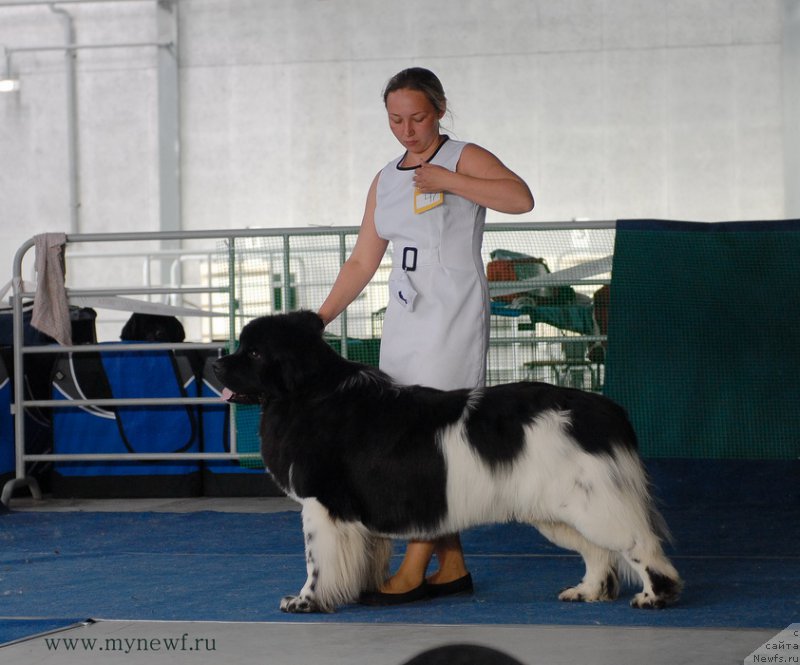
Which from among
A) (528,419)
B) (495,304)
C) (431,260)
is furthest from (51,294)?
(528,419)

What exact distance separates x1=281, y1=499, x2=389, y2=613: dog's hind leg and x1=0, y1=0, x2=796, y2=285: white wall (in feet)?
35.1

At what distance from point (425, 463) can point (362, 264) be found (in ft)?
2.71

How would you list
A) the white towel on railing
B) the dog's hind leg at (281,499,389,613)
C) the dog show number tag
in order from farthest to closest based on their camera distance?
the white towel on railing
the dog show number tag
the dog's hind leg at (281,499,389,613)

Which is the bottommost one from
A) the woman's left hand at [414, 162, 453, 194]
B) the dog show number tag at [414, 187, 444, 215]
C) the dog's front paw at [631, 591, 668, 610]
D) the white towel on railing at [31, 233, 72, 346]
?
the dog's front paw at [631, 591, 668, 610]

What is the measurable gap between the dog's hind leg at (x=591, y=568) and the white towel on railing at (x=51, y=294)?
12.1 ft

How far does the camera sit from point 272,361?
10.6 feet

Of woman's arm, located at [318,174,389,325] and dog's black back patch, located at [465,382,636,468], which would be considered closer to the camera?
dog's black back patch, located at [465,382,636,468]

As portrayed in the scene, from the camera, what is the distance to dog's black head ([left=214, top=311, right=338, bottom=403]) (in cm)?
323

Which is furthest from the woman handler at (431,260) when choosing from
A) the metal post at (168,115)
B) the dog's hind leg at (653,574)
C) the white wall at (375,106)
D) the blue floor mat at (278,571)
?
the metal post at (168,115)

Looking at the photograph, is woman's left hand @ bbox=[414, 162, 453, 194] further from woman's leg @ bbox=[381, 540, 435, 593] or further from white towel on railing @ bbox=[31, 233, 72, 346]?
white towel on railing @ bbox=[31, 233, 72, 346]

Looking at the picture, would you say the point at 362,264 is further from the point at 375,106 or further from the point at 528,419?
the point at 375,106

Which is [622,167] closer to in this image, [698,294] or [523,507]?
[698,294]

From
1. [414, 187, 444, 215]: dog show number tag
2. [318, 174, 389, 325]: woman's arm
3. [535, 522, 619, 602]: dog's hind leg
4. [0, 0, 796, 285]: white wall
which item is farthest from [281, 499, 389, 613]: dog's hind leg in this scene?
[0, 0, 796, 285]: white wall

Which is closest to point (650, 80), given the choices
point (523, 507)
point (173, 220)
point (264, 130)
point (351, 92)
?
point (351, 92)
